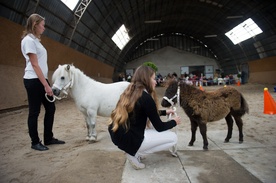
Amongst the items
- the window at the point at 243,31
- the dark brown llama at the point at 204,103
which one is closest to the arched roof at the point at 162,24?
the window at the point at 243,31

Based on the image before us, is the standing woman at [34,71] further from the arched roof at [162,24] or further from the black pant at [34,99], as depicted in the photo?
the arched roof at [162,24]

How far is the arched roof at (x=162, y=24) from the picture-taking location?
1357 centimetres

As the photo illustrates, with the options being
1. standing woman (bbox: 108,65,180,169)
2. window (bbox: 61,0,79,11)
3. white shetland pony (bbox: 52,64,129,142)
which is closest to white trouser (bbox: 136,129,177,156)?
standing woman (bbox: 108,65,180,169)

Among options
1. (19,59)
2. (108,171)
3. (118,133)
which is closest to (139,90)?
(118,133)

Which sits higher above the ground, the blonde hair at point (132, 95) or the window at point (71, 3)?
the window at point (71, 3)

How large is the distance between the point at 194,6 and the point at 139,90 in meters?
26.4

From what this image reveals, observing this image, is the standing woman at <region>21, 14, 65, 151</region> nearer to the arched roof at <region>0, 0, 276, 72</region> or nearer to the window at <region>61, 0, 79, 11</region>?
the arched roof at <region>0, 0, 276, 72</region>

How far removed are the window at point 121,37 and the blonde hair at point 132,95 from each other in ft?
78.0

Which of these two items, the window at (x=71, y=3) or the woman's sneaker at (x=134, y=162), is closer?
the woman's sneaker at (x=134, y=162)

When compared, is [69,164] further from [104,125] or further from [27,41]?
[104,125]

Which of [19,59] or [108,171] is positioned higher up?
[19,59]

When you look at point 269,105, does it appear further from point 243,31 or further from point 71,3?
point 243,31

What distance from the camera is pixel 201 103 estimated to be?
3494mm

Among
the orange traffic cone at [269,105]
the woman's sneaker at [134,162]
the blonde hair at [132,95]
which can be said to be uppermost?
the orange traffic cone at [269,105]
